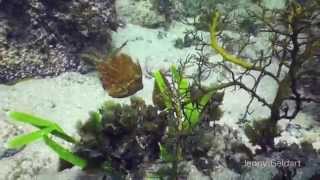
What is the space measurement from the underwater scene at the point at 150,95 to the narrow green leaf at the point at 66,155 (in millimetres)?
10

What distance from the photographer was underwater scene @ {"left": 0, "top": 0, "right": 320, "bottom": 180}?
11.9 ft

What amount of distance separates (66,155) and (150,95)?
5.80ft

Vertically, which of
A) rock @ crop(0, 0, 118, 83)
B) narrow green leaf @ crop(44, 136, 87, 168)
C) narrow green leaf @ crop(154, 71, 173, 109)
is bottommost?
narrow green leaf @ crop(44, 136, 87, 168)

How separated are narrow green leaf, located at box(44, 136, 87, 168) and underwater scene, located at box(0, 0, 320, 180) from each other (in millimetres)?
10

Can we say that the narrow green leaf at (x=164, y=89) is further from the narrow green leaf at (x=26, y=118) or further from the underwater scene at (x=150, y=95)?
the narrow green leaf at (x=26, y=118)

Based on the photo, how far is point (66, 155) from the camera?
3.69m

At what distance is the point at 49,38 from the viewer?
17.5 feet

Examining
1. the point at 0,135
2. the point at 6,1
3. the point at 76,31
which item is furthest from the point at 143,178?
the point at 6,1

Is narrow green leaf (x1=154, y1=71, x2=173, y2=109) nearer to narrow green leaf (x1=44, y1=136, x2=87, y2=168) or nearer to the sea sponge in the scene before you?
the sea sponge

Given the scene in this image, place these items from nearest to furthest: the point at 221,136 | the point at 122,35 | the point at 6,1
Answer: the point at 221,136
the point at 6,1
the point at 122,35

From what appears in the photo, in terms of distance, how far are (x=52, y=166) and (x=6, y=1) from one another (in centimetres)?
246

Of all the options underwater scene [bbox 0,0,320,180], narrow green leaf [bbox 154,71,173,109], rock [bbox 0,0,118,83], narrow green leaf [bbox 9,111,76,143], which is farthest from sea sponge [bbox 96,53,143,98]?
narrow green leaf [bbox 9,111,76,143]

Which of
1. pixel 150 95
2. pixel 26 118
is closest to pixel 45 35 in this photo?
pixel 150 95

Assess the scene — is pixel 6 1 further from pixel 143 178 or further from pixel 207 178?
pixel 207 178
